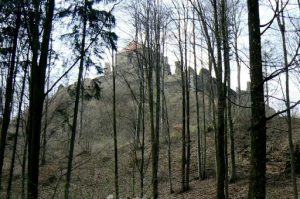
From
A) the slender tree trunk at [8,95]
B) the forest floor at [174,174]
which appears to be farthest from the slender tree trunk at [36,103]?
the forest floor at [174,174]

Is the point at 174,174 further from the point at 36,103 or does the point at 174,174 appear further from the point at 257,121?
the point at 257,121

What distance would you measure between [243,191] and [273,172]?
317 cm

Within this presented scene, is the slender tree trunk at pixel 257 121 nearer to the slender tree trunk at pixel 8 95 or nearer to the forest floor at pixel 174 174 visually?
the slender tree trunk at pixel 8 95

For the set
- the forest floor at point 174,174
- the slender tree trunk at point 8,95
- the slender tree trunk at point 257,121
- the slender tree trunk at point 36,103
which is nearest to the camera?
the slender tree trunk at point 257,121

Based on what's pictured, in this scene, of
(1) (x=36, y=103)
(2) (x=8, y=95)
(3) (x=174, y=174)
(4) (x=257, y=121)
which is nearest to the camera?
(4) (x=257, y=121)

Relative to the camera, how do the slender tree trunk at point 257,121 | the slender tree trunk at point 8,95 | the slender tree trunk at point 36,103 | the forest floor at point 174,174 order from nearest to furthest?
the slender tree trunk at point 257,121 < the slender tree trunk at point 36,103 < the slender tree trunk at point 8,95 < the forest floor at point 174,174

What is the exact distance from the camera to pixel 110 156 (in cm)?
2898

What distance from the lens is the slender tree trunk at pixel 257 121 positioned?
15.7 ft

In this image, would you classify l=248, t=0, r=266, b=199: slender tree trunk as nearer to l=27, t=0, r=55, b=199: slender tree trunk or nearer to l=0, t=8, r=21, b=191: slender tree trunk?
l=27, t=0, r=55, b=199: slender tree trunk

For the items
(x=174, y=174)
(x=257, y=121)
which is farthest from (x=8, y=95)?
(x=174, y=174)

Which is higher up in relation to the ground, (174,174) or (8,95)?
(8,95)

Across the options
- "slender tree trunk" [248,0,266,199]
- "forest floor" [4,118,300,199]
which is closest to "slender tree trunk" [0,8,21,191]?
"forest floor" [4,118,300,199]

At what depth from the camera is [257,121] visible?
488 centimetres

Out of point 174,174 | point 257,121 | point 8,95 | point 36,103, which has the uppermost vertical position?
point 8,95
